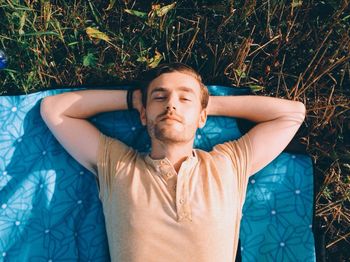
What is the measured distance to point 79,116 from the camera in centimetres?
361

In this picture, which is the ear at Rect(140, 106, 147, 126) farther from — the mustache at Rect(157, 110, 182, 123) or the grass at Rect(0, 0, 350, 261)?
the grass at Rect(0, 0, 350, 261)

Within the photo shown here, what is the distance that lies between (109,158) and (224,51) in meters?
1.43

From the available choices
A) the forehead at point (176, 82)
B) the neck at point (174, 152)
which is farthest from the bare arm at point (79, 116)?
the neck at point (174, 152)

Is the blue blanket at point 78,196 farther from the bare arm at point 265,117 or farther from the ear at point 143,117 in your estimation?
the ear at point 143,117

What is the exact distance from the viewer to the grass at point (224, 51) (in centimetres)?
388

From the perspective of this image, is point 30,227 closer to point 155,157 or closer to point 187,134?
point 155,157

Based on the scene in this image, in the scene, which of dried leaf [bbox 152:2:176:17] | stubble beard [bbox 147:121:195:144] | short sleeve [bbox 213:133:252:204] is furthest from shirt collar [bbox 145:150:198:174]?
dried leaf [bbox 152:2:176:17]

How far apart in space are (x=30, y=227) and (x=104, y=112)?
113cm

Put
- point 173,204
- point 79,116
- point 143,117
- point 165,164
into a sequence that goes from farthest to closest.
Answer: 1. point 79,116
2. point 143,117
3. point 165,164
4. point 173,204

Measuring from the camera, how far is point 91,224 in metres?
3.66

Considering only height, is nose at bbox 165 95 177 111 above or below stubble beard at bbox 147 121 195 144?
above

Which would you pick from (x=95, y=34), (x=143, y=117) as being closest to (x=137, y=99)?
(x=143, y=117)

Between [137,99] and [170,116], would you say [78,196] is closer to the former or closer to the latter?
[137,99]

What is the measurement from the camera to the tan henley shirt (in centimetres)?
310
